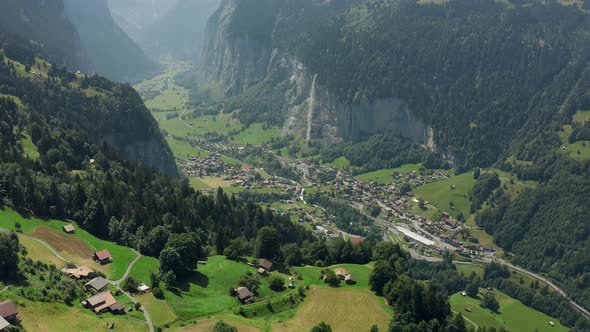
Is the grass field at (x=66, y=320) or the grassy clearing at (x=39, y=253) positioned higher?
the grassy clearing at (x=39, y=253)

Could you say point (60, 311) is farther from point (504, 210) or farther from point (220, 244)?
point (504, 210)

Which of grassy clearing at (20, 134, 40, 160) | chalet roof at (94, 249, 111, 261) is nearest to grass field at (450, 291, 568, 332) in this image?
chalet roof at (94, 249, 111, 261)

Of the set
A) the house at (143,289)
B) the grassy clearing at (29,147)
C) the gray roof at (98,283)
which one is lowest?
the house at (143,289)

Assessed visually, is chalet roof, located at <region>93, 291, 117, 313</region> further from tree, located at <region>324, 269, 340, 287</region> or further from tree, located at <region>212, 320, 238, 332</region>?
tree, located at <region>324, 269, 340, 287</region>

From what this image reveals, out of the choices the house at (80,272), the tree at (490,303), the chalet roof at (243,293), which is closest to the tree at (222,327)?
the chalet roof at (243,293)

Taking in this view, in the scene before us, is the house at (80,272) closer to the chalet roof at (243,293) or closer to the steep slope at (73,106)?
the chalet roof at (243,293)

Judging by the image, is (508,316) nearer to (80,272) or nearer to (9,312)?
(80,272)
